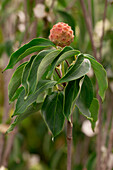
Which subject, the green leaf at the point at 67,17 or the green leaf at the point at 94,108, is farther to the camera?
the green leaf at the point at 67,17

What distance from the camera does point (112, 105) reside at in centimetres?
95

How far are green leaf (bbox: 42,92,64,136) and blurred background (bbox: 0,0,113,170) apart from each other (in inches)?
6.9

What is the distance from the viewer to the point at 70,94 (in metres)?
0.42

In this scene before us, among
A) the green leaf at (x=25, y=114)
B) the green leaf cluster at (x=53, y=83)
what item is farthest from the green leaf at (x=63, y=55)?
the green leaf at (x=25, y=114)

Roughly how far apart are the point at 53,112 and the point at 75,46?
60 cm

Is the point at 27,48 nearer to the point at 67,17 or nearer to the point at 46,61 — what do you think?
the point at 46,61

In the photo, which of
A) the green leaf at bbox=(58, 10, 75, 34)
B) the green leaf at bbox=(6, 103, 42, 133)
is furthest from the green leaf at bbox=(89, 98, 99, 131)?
the green leaf at bbox=(58, 10, 75, 34)

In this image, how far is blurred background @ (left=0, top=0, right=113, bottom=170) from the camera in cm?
85

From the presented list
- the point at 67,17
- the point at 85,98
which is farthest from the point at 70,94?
the point at 67,17

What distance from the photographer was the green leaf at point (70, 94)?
1.34 feet

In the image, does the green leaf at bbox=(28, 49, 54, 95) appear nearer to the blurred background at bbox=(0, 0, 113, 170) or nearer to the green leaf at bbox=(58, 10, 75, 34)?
the blurred background at bbox=(0, 0, 113, 170)

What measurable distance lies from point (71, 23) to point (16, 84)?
0.52 m

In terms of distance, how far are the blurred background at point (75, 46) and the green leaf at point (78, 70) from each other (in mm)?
235

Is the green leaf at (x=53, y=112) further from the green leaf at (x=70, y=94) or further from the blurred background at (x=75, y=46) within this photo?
the blurred background at (x=75, y=46)
